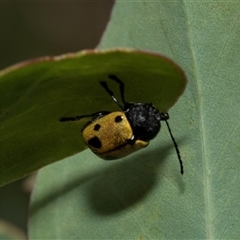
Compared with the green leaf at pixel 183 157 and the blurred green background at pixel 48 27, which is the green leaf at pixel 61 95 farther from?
the blurred green background at pixel 48 27

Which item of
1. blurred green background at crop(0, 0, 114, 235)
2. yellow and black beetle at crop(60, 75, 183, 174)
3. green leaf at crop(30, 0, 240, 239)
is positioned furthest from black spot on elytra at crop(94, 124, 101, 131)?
blurred green background at crop(0, 0, 114, 235)

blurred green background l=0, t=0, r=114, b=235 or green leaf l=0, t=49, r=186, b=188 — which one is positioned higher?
green leaf l=0, t=49, r=186, b=188

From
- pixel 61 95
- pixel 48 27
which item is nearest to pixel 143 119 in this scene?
pixel 61 95

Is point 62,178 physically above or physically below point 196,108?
below

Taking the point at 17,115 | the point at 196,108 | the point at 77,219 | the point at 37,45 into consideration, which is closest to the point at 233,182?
the point at 196,108

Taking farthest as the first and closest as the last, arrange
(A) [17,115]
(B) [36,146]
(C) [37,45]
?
1. (C) [37,45]
2. (B) [36,146]
3. (A) [17,115]

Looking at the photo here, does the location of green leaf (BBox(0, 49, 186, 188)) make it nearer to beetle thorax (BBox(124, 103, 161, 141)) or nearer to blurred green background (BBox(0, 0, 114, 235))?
beetle thorax (BBox(124, 103, 161, 141))

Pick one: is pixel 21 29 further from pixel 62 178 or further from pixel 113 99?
pixel 113 99
